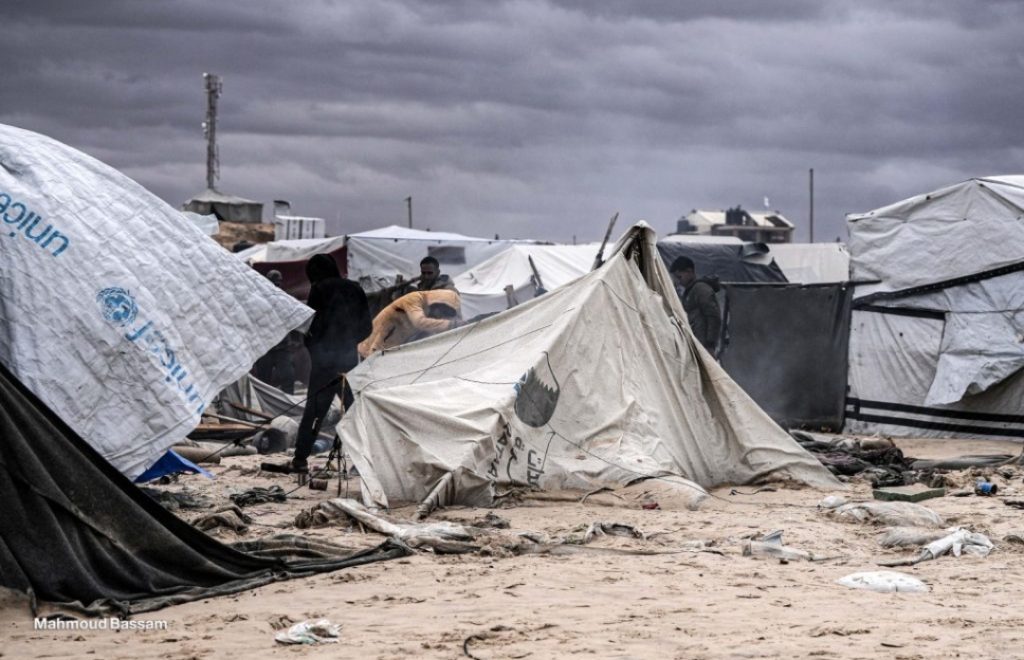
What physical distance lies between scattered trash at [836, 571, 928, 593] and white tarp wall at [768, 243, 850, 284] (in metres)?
18.5

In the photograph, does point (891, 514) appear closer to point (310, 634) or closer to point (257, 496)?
point (257, 496)

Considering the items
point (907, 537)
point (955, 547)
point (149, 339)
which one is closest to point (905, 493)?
point (907, 537)

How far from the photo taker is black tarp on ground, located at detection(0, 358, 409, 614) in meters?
5.38

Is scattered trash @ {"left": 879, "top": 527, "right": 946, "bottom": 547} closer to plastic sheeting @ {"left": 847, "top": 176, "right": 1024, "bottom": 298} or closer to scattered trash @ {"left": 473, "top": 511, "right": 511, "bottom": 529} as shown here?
scattered trash @ {"left": 473, "top": 511, "right": 511, "bottom": 529}

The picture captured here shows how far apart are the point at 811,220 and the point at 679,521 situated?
41.1 m

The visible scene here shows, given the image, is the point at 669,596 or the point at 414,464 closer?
the point at 669,596

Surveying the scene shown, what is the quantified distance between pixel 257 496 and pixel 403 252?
13.1 meters

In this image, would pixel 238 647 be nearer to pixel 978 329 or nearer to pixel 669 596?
pixel 669 596

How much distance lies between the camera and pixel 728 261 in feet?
64.0

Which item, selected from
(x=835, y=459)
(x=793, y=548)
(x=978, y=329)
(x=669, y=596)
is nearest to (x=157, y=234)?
(x=669, y=596)

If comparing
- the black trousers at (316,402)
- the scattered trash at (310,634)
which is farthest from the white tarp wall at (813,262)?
the scattered trash at (310,634)

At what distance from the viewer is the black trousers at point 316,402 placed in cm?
992

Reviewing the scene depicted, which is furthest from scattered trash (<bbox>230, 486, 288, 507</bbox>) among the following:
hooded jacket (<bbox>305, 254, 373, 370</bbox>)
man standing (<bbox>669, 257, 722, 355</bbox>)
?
man standing (<bbox>669, 257, 722, 355</bbox>)

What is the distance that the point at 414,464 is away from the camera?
27.4 feet
